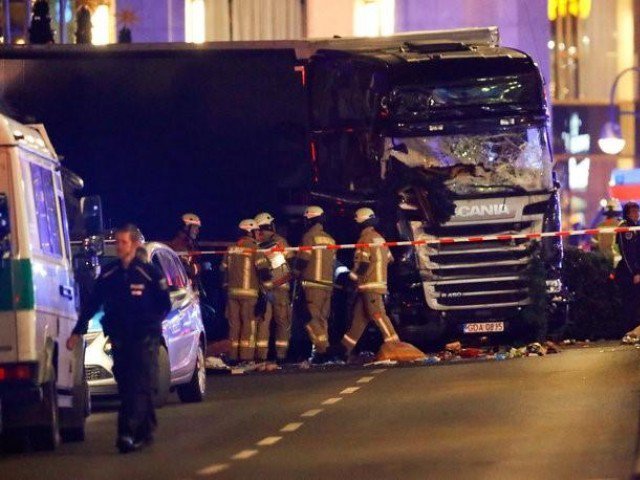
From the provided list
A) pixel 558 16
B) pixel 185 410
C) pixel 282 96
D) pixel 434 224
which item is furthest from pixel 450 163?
pixel 558 16

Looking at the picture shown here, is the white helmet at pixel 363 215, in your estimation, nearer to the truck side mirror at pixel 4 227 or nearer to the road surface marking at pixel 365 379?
the road surface marking at pixel 365 379

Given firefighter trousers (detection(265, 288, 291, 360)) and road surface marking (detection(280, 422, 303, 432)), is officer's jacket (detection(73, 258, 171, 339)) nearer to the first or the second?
road surface marking (detection(280, 422, 303, 432))

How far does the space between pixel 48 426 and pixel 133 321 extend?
990 millimetres

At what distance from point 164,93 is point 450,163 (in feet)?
12.7

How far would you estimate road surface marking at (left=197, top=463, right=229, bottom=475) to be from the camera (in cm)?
1303

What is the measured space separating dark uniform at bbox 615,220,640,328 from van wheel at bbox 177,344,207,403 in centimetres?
770

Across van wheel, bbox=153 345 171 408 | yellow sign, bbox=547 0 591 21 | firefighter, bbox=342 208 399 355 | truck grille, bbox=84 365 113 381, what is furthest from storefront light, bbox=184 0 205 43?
yellow sign, bbox=547 0 591 21

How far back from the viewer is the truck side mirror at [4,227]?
1390 centimetres

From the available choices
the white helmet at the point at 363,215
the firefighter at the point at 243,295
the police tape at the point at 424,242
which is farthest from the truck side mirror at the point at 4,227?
the white helmet at the point at 363,215

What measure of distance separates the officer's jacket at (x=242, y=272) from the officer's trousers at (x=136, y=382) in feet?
31.1

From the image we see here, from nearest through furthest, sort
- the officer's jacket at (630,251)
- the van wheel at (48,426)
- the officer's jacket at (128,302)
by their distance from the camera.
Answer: the van wheel at (48,426) < the officer's jacket at (128,302) < the officer's jacket at (630,251)

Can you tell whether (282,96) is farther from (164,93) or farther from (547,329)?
(547,329)

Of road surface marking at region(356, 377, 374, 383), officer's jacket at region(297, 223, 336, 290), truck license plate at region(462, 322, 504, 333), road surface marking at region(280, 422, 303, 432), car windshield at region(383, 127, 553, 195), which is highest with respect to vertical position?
car windshield at region(383, 127, 553, 195)

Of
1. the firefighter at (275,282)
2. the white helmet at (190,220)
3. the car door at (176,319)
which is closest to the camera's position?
the car door at (176,319)
